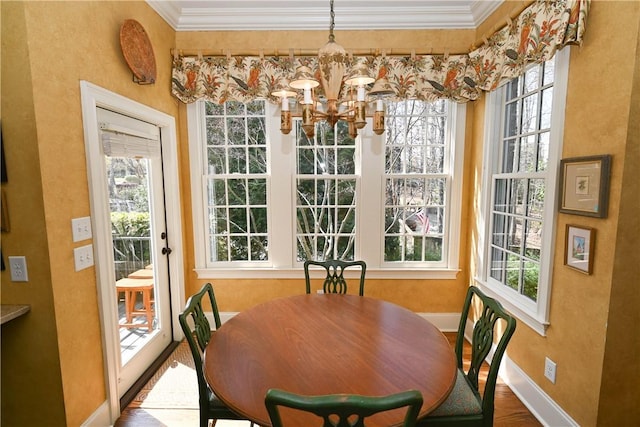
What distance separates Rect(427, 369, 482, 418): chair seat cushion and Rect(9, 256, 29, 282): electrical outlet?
6.80 ft

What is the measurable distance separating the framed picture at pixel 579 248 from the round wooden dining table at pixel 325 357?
92cm

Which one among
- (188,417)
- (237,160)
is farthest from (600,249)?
(237,160)

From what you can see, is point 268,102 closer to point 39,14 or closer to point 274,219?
point 274,219

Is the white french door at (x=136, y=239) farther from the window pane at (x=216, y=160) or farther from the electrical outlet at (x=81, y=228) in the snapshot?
the window pane at (x=216, y=160)

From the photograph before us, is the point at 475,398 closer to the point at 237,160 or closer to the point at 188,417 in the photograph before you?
the point at 188,417

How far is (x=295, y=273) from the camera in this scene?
2889 millimetres

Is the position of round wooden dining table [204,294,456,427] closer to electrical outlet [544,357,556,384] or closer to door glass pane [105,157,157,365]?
electrical outlet [544,357,556,384]

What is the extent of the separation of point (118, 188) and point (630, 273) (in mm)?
3106

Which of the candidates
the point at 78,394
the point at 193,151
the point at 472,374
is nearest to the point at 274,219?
the point at 193,151

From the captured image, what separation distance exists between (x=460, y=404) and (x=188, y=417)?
168 centimetres

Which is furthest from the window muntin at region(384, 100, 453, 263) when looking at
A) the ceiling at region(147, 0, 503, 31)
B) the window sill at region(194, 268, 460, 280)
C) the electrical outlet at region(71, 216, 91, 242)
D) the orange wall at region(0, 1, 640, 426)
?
the electrical outlet at region(71, 216, 91, 242)

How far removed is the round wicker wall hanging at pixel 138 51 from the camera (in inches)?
76.9

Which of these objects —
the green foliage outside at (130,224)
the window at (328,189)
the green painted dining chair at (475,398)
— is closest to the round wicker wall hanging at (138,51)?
the window at (328,189)

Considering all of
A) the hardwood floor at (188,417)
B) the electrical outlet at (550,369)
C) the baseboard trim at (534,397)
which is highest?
the electrical outlet at (550,369)
